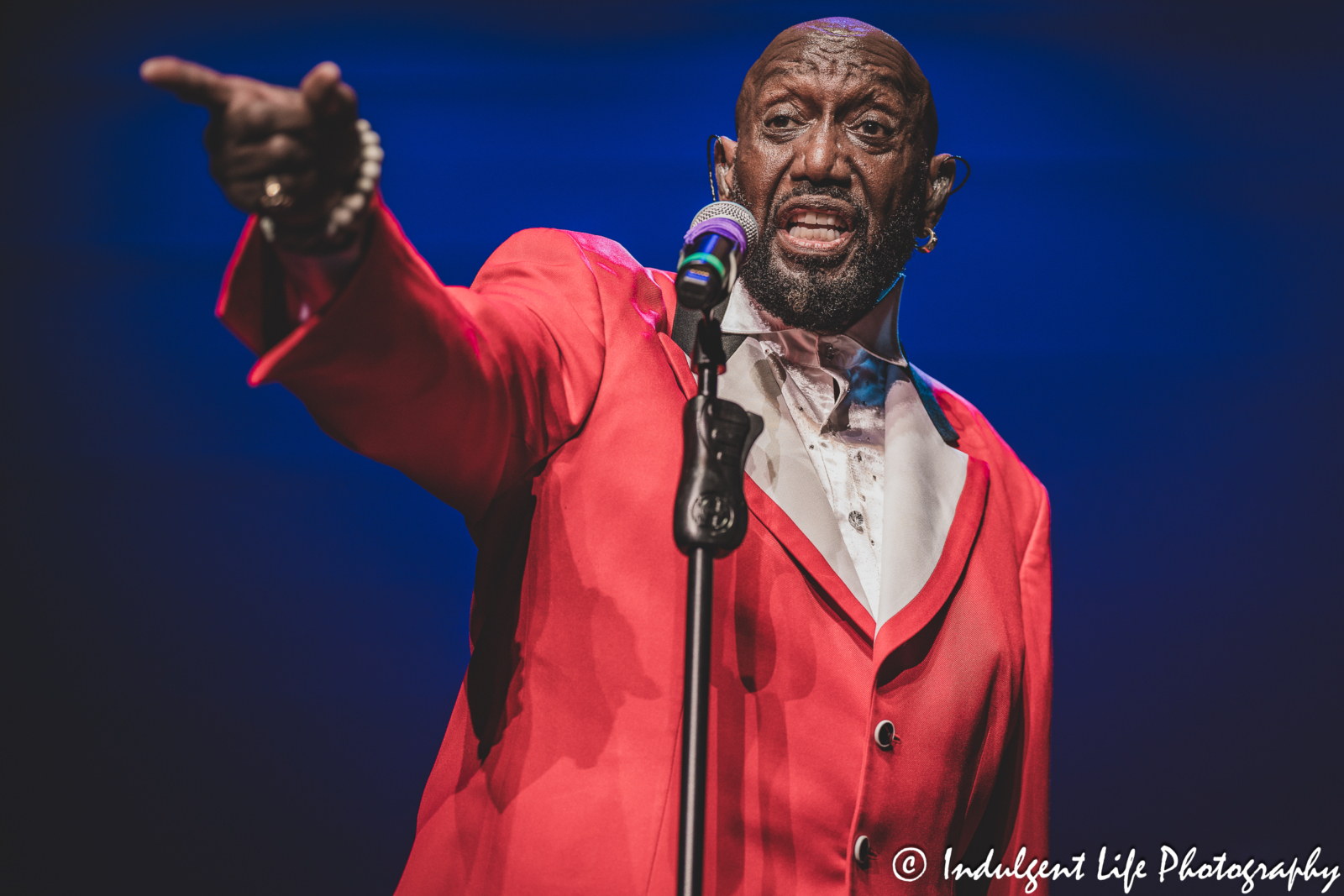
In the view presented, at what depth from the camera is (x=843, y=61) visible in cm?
185

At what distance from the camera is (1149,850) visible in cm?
288

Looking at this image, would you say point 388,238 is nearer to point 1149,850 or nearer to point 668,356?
point 668,356

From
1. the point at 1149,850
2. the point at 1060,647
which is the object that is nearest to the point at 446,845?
the point at 1060,647

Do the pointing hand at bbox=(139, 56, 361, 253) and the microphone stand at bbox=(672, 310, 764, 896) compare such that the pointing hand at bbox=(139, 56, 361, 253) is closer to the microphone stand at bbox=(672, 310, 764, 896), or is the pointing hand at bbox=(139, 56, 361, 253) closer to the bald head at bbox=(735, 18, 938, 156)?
the microphone stand at bbox=(672, 310, 764, 896)

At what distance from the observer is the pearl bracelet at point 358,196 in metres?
0.88

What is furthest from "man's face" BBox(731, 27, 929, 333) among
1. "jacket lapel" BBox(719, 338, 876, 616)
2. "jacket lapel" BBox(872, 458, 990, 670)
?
"jacket lapel" BBox(872, 458, 990, 670)

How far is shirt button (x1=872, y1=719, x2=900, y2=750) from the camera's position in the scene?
146cm

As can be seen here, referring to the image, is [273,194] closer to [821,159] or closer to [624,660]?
[624,660]

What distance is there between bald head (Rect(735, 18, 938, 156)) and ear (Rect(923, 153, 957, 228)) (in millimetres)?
97

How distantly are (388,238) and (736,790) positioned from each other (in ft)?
3.01

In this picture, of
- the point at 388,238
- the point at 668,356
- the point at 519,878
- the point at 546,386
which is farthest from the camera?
the point at 668,356

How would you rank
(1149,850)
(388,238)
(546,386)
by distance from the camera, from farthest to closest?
(1149,850), (546,386), (388,238)

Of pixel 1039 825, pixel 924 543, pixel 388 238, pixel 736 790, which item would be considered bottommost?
pixel 1039 825
